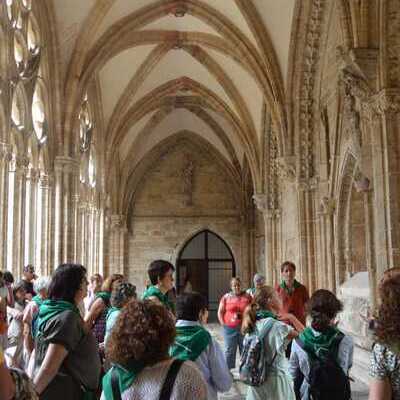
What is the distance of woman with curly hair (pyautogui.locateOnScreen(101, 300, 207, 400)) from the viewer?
1.89m

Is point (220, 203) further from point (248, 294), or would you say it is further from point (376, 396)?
point (376, 396)

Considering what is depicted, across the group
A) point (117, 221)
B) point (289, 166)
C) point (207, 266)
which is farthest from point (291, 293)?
point (207, 266)

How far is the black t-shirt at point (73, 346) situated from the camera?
9.05ft

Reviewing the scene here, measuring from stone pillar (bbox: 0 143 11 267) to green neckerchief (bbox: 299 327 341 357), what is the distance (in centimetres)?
647

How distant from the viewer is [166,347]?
1.94 m

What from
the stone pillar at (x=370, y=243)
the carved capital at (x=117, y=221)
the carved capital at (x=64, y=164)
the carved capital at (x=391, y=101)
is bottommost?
the stone pillar at (x=370, y=243)

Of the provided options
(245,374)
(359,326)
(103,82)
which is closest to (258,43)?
(103,82)

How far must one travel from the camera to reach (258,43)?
12.5m

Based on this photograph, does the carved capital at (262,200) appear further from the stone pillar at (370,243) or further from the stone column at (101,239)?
the stone pillar at (370,243)

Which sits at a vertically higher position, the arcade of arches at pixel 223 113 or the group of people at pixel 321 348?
the arcade of arches at pixel 223 113

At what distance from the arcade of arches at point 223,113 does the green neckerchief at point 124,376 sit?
5.54 metres

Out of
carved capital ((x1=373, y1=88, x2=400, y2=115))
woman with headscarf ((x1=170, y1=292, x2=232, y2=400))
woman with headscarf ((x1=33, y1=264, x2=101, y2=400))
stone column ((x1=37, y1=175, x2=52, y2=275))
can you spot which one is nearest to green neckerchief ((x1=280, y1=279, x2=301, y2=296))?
carved capital ((x1=373, y1=88, x2=400, y2=115))

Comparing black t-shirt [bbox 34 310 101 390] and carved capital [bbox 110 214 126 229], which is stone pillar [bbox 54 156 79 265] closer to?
carved capital [bbox 110 214 126 229]

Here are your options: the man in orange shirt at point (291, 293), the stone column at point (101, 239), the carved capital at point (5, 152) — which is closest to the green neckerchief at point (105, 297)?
the man in orange shirt at point (291, 293)
